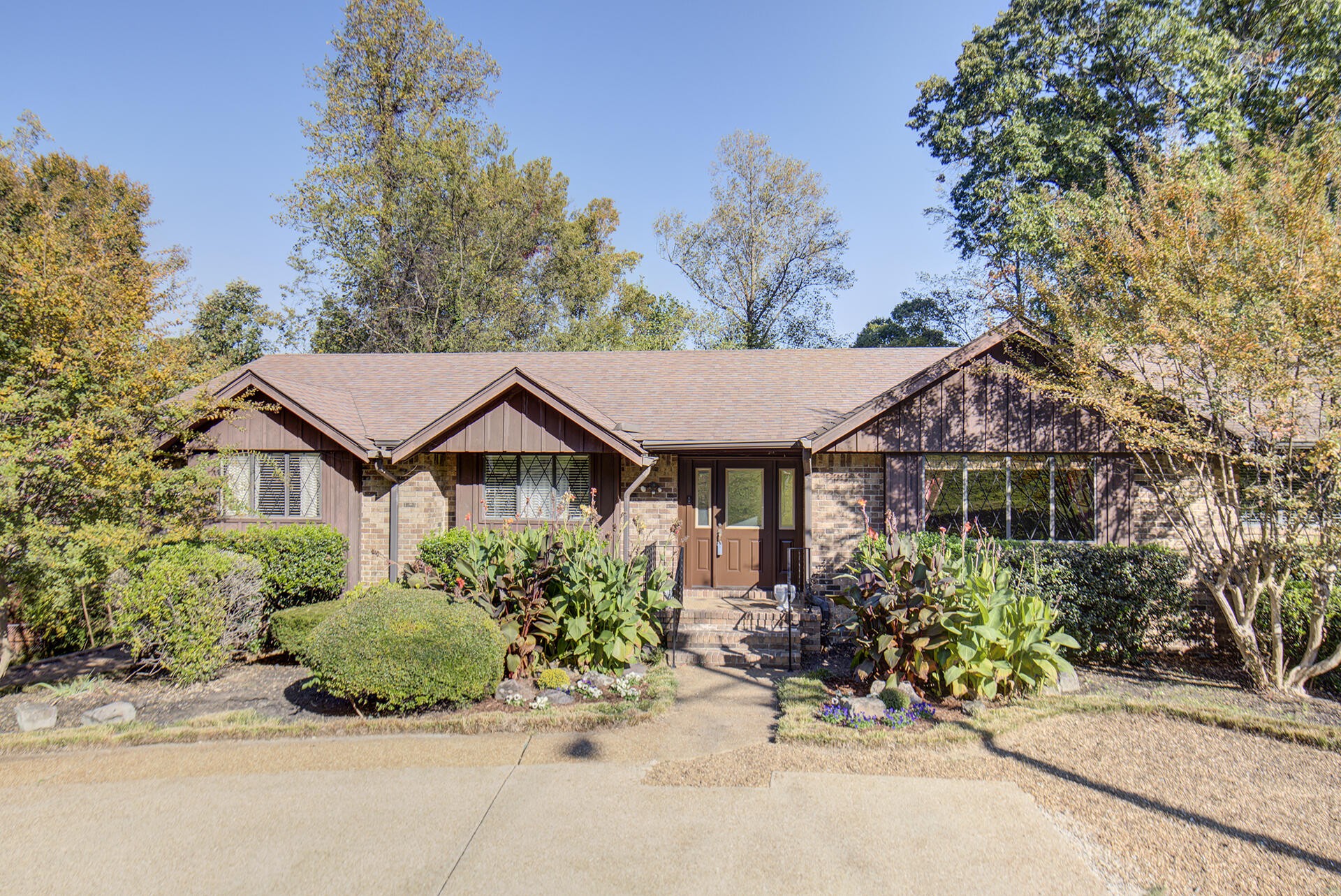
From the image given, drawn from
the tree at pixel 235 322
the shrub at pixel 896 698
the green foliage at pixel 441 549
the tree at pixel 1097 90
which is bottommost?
the shrub at pixel 896 698

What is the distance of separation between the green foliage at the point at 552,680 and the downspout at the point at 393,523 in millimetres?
4620

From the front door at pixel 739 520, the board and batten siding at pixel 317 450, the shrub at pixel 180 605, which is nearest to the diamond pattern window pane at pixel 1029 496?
the front door at pixel 739 520

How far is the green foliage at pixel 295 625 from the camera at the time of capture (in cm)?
906

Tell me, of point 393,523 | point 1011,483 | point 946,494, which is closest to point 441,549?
point 393,523

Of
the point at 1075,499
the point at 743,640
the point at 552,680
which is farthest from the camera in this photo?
the point at 1075,499

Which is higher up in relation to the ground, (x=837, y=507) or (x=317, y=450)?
(x=317, y=450)

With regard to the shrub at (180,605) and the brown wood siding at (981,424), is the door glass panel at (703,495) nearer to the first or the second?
the brown wood siding at (981,424)

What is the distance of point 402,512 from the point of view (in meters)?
11.6

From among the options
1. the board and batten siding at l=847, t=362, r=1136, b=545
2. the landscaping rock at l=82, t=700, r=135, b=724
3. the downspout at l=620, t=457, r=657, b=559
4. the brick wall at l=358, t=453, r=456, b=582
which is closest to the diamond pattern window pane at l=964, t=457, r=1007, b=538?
the board and batten siding at l=847, t=362, r=1136, b=545

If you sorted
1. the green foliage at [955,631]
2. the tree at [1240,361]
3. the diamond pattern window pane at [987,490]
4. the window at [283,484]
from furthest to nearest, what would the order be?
the window at [283,484] → the diamond pattern window pane at [987,490] → the tree at [1240,361] → the green foliage at [955,631]

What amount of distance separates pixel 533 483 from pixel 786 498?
4.19 m

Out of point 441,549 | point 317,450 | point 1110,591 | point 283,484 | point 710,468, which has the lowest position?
point 1110,591

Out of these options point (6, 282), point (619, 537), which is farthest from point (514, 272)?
point (6, 282)

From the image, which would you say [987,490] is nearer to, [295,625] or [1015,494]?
[1015,494]
